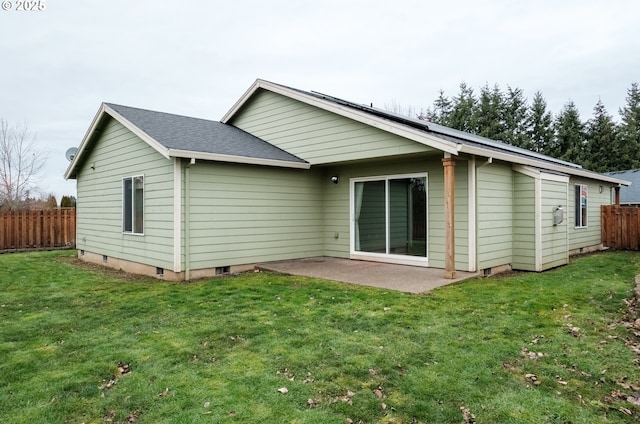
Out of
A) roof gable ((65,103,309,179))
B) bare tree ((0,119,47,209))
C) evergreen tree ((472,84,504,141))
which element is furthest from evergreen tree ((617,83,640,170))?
bare tree ((0,119,47,209))

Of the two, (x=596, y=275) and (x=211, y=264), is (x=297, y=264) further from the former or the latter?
(x=596, y=275)

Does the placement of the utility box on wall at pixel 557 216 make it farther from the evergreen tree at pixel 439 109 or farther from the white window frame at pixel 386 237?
the evergreen tree at pixel 439 109

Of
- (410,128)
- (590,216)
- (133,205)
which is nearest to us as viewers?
(410,128)

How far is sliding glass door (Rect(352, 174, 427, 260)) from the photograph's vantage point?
852 centimetres

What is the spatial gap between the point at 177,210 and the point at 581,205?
11.1m

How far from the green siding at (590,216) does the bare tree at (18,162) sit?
25407mm

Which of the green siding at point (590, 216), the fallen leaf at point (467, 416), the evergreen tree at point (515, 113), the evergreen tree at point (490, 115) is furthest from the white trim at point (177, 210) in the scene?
the evergreen tree at point (515, 113)

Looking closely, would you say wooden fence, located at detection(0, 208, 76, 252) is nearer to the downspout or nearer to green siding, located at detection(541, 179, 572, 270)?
the downspout

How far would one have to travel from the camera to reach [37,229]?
46.2ft

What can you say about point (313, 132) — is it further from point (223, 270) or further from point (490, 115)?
point (490, 115)

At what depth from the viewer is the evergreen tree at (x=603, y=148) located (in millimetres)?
26172

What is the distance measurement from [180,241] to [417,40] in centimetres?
1462

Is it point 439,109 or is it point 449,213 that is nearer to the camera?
point 449,213

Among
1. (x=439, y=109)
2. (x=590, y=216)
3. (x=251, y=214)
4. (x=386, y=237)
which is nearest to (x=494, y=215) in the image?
(x=386, y=237)
